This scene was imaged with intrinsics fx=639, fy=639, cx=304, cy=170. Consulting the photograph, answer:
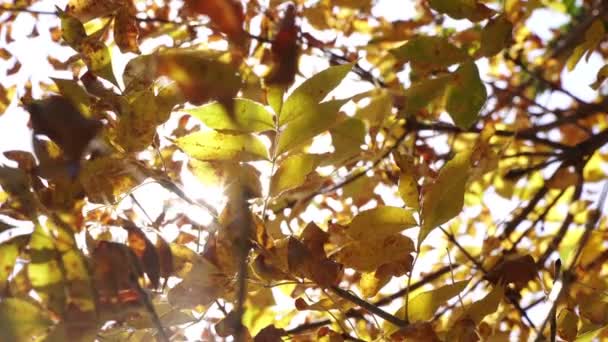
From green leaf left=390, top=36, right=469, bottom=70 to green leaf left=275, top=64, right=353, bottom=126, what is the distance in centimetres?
13

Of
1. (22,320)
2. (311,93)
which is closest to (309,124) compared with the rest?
(311,93)

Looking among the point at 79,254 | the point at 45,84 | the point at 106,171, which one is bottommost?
the point at 79,254

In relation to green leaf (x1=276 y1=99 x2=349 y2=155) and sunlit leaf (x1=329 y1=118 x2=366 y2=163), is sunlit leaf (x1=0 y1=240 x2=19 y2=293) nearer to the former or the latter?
green leaf (x1=276 y1=99 x2=349 y2=155)

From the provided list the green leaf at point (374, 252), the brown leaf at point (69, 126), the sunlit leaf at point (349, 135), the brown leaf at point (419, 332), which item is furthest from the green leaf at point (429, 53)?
the brown leaf at point (69, 126)

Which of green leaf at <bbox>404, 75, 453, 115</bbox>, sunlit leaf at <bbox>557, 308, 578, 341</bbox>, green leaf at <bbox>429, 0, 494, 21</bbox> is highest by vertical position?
green leaf at <bbox>429, 0, 494, 21</bbox>

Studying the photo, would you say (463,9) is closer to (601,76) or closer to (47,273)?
(601,76)

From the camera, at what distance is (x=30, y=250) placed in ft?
1.99

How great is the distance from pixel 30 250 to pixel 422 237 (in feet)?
1.35

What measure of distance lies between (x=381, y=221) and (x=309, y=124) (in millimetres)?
136

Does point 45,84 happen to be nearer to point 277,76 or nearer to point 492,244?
point 492,244

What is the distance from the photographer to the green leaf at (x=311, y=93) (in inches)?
27.1

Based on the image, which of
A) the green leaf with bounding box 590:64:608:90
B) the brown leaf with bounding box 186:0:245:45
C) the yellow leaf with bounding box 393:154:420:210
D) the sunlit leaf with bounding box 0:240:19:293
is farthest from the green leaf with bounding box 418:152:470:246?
the sunlit leaf with bounding box 0:240:19:293

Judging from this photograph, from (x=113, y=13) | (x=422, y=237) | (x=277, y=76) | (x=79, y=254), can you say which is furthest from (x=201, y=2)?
(x=113, y=13)

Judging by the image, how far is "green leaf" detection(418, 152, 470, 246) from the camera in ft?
2.22
